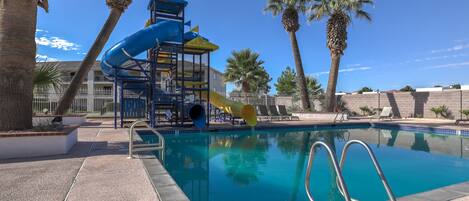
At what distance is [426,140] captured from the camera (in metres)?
11.8

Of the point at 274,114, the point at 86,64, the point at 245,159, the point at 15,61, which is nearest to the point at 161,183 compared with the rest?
the point at 245,159

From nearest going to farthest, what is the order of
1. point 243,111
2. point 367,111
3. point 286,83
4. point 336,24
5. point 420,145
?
point 420,145
point 243,111
point 336,24
point 367,111
point 286,83

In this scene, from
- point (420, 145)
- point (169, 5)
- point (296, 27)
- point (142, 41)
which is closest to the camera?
point (420, 145)

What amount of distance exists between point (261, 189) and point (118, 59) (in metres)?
8.47

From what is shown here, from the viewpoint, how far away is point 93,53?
1377cm

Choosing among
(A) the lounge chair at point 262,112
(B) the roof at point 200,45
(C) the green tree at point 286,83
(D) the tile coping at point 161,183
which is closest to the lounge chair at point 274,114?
(A) the lounge chair at point 262,112

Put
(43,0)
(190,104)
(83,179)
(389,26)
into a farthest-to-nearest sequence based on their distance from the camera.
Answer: (389,26) < (190,104) < (43,0) < (83,179)

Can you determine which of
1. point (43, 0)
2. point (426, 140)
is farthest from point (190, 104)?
point (426, 140)

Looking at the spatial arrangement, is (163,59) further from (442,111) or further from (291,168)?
(442,111)

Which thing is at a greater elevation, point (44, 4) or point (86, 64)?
point (44, 4)

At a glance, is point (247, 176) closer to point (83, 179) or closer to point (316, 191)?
point (316, 191)

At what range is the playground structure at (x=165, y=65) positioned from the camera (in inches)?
447

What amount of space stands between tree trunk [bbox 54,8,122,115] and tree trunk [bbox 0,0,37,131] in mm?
7464

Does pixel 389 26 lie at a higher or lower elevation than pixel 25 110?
higher
